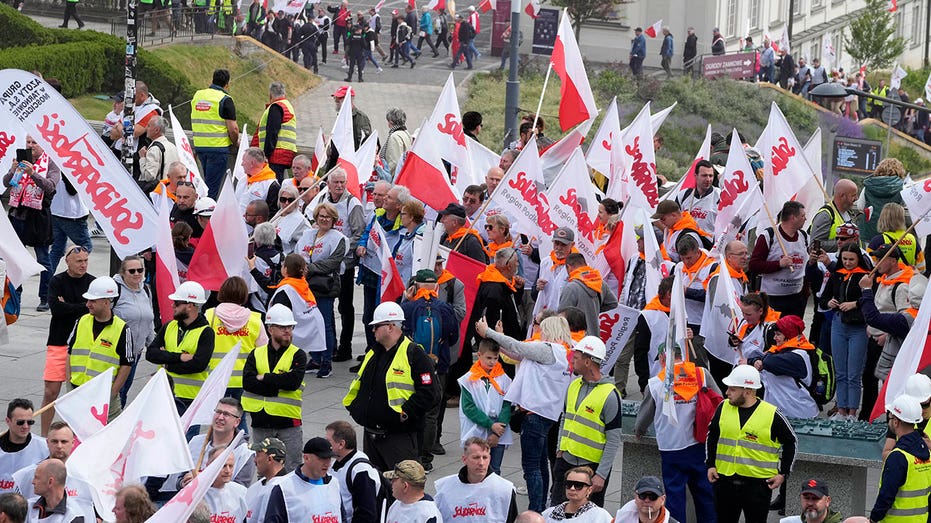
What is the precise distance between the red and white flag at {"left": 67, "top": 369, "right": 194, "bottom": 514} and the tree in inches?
1907

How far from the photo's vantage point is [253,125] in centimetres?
4047

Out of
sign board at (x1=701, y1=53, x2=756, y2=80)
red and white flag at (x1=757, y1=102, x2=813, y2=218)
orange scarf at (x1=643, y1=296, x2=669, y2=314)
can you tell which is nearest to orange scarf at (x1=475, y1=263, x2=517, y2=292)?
orange scarf at (x1=643, y1=296, x2=669, y2=314)

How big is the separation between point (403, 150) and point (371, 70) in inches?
1185

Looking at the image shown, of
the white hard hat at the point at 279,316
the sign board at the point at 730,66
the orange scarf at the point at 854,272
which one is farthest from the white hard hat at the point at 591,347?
the sign board at the point at 730,66

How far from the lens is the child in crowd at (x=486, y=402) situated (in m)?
12.5

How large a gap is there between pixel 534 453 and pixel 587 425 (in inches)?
40.9

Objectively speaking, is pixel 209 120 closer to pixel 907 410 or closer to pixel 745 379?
pixel 745 379

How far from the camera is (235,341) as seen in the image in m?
13.4

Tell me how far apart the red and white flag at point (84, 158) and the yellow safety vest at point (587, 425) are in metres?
4.73

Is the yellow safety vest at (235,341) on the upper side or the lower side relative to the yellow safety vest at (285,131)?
lower

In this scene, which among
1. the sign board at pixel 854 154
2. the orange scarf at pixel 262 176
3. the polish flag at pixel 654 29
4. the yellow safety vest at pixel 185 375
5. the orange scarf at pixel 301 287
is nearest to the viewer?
the yellow safety vest at pixel 185 375

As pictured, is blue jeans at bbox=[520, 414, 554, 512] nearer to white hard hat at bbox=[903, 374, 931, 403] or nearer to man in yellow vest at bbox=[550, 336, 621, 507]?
man in yellow vest at bbox=[550, 336, 621, 507]

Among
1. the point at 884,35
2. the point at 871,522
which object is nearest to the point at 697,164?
the point at 871,522

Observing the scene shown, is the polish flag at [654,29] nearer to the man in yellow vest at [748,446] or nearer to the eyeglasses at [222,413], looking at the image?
the man in yellow vest at [748,446]
